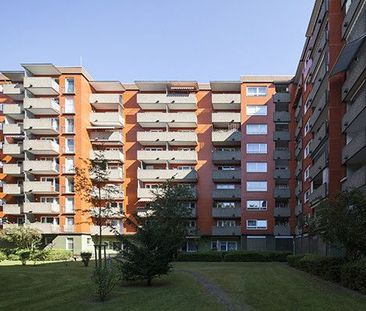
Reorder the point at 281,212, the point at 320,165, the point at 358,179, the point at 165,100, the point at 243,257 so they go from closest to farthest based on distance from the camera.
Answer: the point at 358,179 → the point at 320,165 → the point at 243,257 → the point at 281,212 → the point at 165,100

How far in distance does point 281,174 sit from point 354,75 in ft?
106

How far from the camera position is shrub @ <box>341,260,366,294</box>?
811 inches

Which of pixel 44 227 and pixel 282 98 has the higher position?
pixel 282 98

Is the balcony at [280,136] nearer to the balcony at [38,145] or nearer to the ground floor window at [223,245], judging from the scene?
the ground floor window at [223,245]

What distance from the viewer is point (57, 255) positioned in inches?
2108

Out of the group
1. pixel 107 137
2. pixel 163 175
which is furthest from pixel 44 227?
pixel 163 175

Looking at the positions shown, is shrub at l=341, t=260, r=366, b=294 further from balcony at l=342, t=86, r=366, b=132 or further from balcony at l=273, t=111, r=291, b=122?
balcony at l=273, t=111, r=291, b=122

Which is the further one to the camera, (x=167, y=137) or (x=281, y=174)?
(x=167, y=137)

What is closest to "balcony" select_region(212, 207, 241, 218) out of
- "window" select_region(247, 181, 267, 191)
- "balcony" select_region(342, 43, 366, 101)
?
"window" select_region(247, 181, 267, 191)

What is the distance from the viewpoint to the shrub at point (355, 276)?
20.6m

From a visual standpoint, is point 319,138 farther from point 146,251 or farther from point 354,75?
point 146,251

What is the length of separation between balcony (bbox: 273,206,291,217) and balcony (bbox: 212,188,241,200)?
535 centimetres

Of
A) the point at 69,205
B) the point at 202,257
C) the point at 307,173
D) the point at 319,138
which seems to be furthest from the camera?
the point at 69,205

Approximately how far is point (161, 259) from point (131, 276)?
6.35 ft
